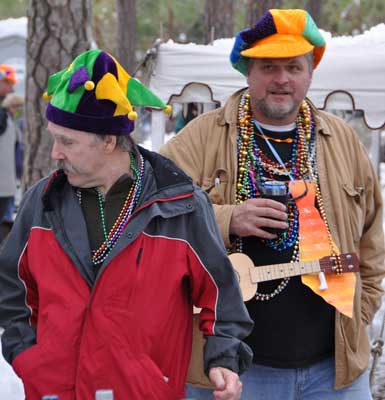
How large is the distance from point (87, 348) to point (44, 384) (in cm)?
17

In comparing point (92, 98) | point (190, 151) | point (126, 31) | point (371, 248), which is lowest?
point (126, 31)

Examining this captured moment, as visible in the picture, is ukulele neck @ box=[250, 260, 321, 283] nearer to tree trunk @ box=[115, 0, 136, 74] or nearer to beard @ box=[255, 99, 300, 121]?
beard @ box=[255, 99, 300, 121]

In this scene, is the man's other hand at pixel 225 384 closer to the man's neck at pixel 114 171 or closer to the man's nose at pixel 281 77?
the man's neck at pixel 114 171

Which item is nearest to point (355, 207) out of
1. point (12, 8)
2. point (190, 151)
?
point (190, 151)

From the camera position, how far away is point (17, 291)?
252 centimetres

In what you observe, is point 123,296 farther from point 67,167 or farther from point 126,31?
point 126,31

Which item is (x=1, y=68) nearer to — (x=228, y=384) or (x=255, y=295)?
(x=255, y=295)

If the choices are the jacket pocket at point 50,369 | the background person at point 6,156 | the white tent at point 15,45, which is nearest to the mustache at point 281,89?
the jacket pocket at point 50,369

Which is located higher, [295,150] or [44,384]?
[295,150]

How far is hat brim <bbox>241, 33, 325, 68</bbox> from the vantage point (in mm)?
3014

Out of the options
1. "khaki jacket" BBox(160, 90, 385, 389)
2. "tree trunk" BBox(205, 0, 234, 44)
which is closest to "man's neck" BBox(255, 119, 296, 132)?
"khaki jacket" BBox(160, 90, 385, 389)

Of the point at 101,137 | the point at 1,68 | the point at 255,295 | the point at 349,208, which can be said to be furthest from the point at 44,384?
the point at 1,68

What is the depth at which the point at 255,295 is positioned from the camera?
301cm

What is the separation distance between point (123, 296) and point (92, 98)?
56cm
